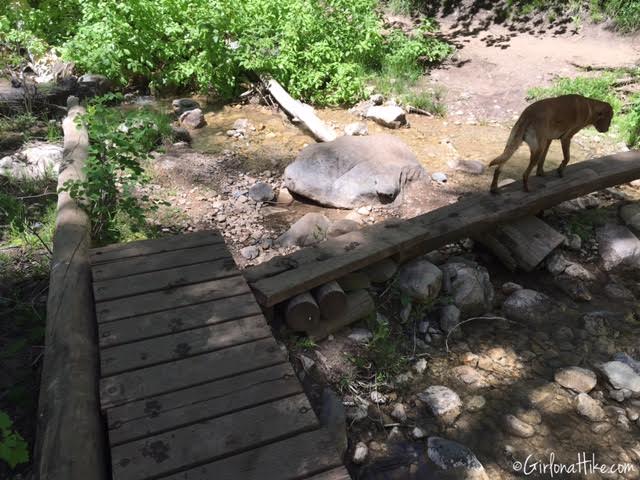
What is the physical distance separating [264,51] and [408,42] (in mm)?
3107

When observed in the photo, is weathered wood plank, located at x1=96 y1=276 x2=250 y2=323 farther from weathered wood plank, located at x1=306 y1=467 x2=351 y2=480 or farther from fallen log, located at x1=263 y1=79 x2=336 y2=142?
fallen log, located at x1=263 y1=79 x2=336 y2=142

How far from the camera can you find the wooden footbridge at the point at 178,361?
208 cm

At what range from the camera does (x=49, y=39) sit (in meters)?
8.82

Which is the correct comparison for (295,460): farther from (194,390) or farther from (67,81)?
(67,81)

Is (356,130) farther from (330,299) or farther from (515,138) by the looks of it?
(330,299)

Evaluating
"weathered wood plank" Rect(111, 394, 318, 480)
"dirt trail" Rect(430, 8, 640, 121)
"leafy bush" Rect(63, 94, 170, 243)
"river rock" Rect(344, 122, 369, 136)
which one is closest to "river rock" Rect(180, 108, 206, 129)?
"river rock" Rect(344, 122, 369, 136)

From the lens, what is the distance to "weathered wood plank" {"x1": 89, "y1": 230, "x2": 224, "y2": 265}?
3436 mm

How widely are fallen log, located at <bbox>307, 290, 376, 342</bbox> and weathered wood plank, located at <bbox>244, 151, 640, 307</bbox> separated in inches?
11.0

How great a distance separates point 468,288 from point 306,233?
1528 mm

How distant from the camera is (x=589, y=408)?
3.28 m

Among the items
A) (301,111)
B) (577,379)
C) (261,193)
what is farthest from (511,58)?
(577,379)

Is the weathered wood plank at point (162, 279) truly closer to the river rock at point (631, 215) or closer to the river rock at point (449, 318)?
the river rock at point (449, 318)

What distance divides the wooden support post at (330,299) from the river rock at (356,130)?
4391mm

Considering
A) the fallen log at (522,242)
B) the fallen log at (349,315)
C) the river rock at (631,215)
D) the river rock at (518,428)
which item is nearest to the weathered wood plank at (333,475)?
the fallen log at (349,315)
